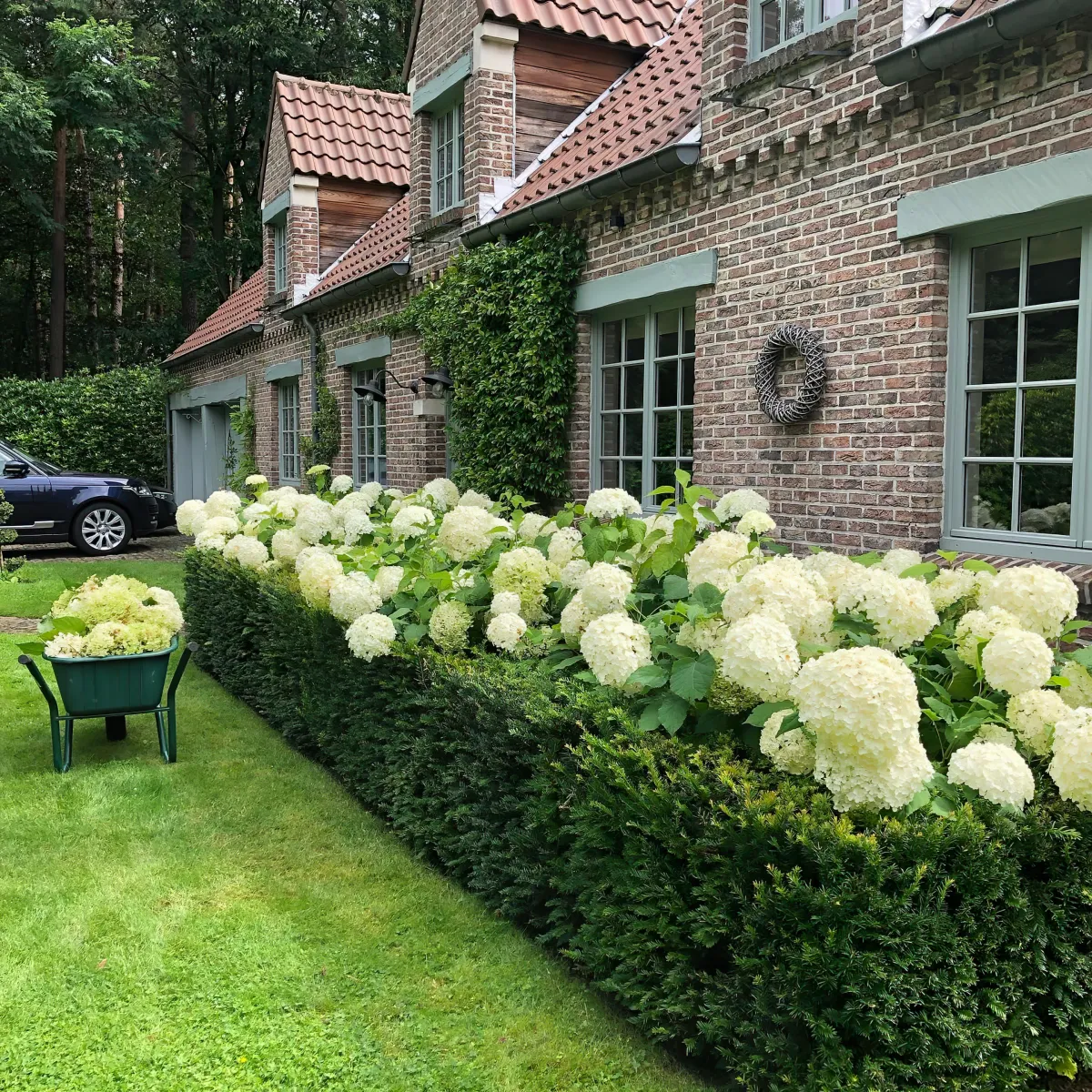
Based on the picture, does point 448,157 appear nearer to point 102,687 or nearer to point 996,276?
point 996,276

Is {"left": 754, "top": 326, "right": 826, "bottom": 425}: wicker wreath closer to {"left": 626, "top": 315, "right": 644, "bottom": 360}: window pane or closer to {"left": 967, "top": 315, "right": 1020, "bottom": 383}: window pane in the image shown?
{"left": 967, "top": 315, "right": 1020, "bottom": 383}: window pane

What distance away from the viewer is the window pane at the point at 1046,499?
5.04 m

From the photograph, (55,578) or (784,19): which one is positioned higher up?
(784,19)

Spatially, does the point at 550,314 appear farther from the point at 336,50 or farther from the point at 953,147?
the point at 336,50

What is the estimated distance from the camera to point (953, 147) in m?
5.24

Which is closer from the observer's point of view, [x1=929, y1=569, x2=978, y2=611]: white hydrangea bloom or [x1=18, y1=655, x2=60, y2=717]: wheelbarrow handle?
[x1=929, y1=569, x2=978, y2=611]: white hydrangea bloom

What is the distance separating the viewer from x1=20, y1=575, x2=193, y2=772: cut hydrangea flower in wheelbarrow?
5.67m

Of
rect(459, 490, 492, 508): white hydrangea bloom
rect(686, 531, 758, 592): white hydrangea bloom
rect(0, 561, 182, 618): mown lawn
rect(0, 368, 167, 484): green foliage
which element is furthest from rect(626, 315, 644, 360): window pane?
rect(0, 368, 167, 484): green foliage

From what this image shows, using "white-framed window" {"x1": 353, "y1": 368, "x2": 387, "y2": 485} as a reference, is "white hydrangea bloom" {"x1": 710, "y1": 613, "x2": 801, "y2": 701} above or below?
below

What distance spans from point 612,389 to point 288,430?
916cm

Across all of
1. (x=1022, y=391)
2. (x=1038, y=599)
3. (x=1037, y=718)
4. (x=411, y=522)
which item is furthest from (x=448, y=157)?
(x=1037, y=718)

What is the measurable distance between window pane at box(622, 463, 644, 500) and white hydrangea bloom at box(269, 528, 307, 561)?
2.67 meters

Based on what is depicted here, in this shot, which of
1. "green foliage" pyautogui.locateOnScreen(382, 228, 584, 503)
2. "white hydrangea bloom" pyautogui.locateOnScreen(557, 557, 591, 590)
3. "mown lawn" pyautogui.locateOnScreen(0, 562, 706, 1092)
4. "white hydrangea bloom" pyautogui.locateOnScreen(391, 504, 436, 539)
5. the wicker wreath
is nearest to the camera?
"mown lawn" pyautogui.locateOnScreen(0, 562, 706, 1092)

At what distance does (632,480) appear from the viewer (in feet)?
26.9
